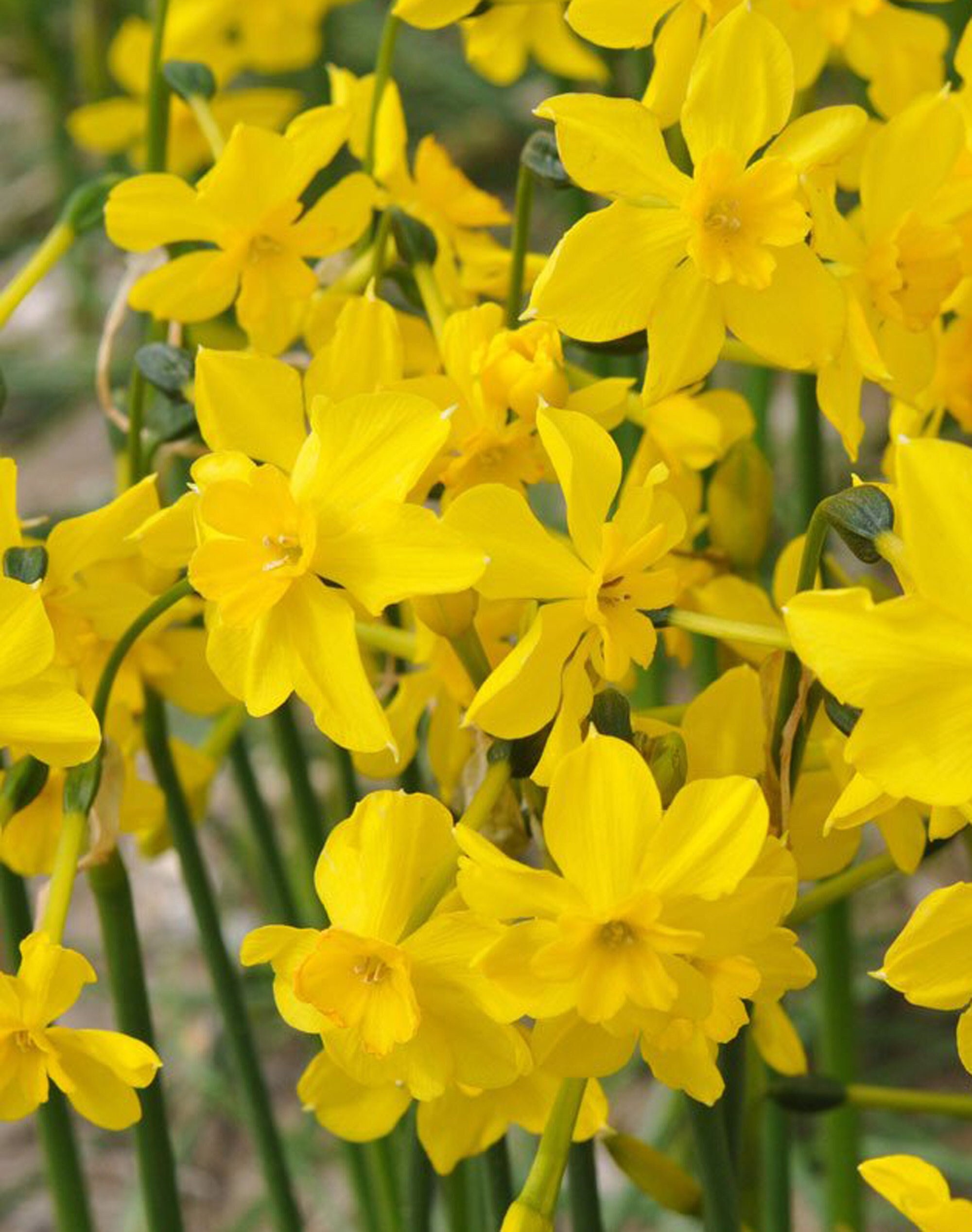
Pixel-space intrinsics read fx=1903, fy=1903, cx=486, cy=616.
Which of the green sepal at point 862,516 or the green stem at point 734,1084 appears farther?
the green stem at point 734,1084

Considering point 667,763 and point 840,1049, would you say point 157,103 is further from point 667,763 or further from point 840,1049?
point 840,1049

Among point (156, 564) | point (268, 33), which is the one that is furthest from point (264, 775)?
point (156, 564)

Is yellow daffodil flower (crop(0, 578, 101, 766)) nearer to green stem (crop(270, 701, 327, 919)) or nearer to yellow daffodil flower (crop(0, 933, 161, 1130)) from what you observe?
yellow daffodil flower (crop(0, 933, 161, 1130))

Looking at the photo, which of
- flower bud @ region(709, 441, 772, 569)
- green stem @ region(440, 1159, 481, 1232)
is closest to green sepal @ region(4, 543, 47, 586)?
flower bud @ region(709, 441, 772, 569)

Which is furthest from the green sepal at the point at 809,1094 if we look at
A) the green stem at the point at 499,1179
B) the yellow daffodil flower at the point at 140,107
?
the yellow daffodil flower at the point at 140,107

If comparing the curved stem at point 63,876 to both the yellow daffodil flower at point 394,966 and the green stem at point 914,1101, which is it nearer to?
the yellow daffodil flower at point 394,966

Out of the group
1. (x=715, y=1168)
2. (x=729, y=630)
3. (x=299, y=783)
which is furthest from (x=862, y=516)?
(x=299, y=783)
